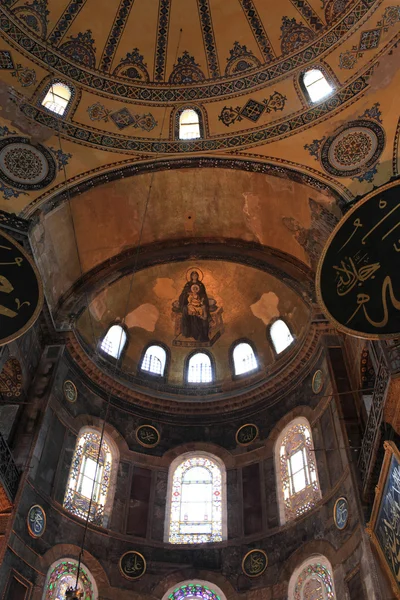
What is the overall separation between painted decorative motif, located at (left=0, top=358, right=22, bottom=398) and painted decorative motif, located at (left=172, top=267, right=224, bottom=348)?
4302 millimetres

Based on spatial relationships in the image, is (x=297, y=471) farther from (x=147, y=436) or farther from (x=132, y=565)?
(x=132, y=565)

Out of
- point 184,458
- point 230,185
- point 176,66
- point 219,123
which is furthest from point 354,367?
point 176,66

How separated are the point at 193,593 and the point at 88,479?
2684 mm

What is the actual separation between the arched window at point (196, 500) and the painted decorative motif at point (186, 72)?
805 cm

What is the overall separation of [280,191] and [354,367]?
4049 millimetres

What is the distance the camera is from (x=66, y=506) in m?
10.8

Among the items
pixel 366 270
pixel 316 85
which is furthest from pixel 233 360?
pixel 316 85

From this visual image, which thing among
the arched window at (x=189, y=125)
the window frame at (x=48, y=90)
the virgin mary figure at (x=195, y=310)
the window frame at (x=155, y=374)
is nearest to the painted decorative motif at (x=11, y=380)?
the window frame at (x=155, y=374)

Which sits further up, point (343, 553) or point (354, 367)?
point (354, 367)

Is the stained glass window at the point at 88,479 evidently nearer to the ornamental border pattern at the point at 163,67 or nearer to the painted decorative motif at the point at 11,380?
the painted decorative motif at the point at 11,380

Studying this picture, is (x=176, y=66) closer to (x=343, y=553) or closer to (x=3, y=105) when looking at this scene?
(x=3, y=105)

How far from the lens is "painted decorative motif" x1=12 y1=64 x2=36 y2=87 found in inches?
500

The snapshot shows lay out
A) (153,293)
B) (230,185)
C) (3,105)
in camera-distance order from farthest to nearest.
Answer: (153,293) → (230,185) → (3,105)

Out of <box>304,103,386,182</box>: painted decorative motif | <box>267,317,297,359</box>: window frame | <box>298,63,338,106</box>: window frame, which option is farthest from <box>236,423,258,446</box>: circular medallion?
<box>298,63,338,106</box>: window frame
